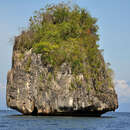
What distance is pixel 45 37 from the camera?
3784 cm

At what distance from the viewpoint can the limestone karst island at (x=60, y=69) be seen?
35219mm

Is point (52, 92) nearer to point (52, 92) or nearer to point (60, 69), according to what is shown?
point (52, 92)

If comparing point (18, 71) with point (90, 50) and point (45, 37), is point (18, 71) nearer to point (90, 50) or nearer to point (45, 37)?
point (45, 37)

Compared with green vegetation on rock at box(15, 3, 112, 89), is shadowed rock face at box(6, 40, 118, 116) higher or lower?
lower

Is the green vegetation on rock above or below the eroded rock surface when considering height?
above

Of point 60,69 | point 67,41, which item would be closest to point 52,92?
point 60,69

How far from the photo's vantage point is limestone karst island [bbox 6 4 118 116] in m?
35.2

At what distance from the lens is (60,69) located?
117 ft

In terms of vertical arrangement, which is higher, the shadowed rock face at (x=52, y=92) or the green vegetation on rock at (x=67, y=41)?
the green vegetation on rock at (x=67, y=41)

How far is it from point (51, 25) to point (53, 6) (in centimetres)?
281

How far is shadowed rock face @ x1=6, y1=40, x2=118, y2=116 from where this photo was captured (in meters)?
34.9

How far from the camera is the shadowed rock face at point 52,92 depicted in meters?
34.9

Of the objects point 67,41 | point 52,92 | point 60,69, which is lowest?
point 52,92

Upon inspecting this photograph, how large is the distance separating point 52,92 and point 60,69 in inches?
91.0
